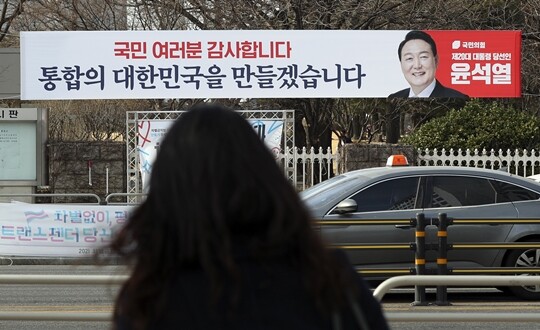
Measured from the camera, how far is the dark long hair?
2229mm

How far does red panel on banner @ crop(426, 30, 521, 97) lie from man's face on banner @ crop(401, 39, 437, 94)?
184 millimetres

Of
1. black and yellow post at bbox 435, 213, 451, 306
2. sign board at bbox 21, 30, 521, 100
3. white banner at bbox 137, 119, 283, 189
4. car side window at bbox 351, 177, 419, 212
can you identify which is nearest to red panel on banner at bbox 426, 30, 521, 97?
sign board at bbox 21, 30, 521, 100

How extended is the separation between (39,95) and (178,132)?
17827mm

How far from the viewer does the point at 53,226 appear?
50.8 feet

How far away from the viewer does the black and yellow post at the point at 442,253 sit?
33.9 feet

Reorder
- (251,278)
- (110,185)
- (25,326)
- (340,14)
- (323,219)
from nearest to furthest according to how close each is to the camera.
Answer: (251,278), (25,326), (323,219), (110,185), (340,14)

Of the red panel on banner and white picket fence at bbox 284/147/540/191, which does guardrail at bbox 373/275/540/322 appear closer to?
white picket fence at bbox 284/147/540/191

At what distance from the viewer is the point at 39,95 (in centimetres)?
1958

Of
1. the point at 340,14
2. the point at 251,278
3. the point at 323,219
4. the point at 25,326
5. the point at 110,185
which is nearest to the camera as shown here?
the point at 251,278

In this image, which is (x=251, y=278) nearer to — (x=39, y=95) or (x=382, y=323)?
A: (x=382, y=323)

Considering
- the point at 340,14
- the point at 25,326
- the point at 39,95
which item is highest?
the point at 340,14

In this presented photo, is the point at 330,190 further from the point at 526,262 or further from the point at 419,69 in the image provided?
the point at 419,69

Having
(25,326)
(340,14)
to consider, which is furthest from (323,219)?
(340,14)

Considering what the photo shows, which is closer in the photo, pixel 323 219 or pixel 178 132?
pixel 178 132
